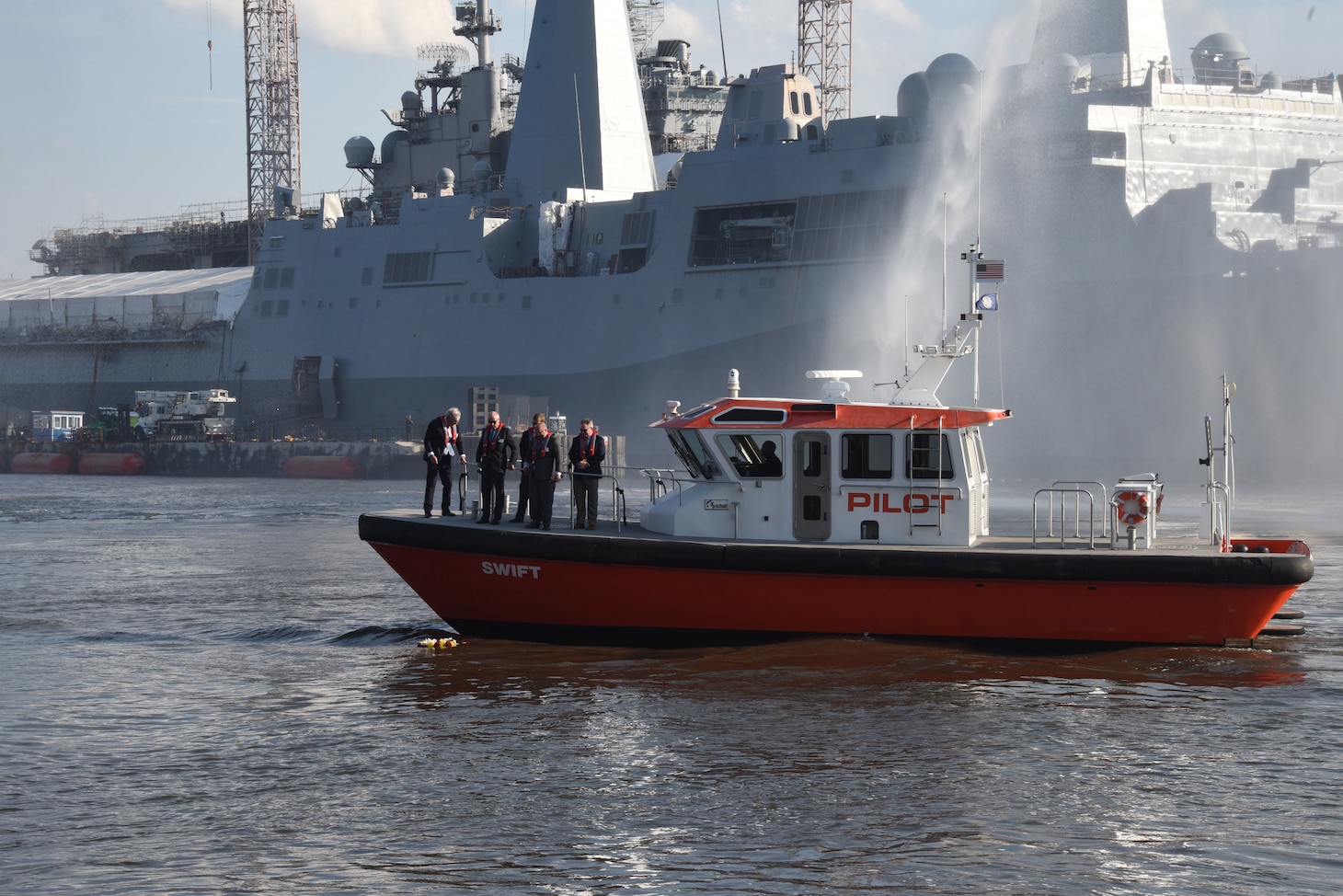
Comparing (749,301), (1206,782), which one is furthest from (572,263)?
(1206,782)

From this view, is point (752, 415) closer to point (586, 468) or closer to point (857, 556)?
point (857, 556)

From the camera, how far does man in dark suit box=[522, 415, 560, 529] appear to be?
1422 cm

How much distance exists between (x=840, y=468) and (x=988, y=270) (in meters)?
2.39

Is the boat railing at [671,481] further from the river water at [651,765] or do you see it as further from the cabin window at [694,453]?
the river water at [651,765]

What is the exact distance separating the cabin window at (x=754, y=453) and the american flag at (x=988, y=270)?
247 cm

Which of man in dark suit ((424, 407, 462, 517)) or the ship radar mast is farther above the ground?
the ship radar mast

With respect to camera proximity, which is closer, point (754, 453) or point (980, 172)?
point (754, 453)

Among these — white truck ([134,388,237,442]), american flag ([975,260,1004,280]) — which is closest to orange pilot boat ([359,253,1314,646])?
american flag ([975,260,1004,280])

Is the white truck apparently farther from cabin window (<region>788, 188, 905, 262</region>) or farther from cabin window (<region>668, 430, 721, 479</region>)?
cabin window (<region>668, 430, 721, 479</region>)

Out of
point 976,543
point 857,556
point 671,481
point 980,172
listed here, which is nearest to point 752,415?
point 671,481

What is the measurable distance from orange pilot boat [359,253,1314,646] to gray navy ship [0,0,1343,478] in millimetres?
20827

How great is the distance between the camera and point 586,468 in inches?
561

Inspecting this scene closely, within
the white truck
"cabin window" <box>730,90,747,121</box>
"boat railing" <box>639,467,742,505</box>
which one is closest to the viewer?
"boat railing" <box>639,467,742,505</box>

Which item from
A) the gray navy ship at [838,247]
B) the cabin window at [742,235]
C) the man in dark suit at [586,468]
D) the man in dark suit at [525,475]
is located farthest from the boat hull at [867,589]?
the cabin window at [742,235]
